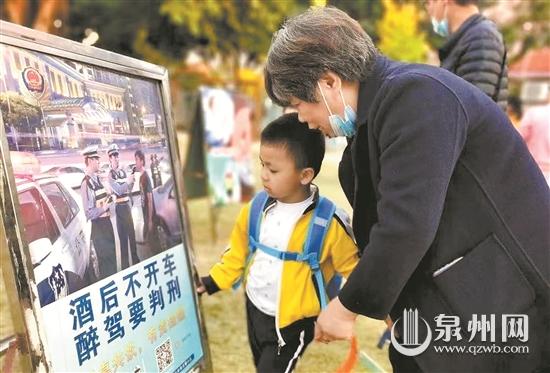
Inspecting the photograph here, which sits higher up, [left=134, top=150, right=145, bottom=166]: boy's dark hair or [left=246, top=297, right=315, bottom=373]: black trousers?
[left=134, top=150, right=145, bottom=166]: boy's dark hair

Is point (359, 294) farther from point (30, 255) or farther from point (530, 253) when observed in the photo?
point (30, 255)

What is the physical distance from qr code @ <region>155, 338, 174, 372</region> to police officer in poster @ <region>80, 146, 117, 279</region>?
0.38m

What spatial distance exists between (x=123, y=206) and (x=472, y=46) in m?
1.95

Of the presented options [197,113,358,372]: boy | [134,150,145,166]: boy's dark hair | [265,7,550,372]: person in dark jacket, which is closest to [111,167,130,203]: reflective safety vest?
[134,150,145,166]: boy's dark hair

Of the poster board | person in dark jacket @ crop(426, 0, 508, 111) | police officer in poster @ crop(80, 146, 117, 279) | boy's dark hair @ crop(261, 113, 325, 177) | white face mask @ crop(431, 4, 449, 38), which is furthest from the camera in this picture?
white face mask @ crop(431, 4, 449, 38)

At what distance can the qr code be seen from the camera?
2.02 m

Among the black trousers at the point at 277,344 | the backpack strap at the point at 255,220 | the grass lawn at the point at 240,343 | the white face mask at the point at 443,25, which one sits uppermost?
the white face mask at the point at 443,25

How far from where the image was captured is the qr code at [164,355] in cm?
202

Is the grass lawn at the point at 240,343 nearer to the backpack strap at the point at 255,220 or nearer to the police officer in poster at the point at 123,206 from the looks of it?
the backpack strap at the point at 255,220

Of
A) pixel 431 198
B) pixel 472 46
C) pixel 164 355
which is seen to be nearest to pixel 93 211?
pixel 164 355

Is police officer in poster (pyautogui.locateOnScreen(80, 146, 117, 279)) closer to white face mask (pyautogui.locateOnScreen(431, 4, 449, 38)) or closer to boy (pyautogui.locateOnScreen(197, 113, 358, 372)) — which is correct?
boy (pyautogui.locateOnScreen(197, 113, 358, 372))

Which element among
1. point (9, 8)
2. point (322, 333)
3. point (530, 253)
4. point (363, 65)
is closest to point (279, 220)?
point (322, 333)

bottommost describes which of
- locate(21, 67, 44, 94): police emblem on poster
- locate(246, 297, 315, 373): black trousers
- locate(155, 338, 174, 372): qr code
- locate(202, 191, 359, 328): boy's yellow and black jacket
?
locate(246, 297, 315, 373): black trousers

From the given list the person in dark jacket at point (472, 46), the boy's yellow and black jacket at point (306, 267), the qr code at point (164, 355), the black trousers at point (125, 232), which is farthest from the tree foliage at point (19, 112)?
the person in dark jacket at point (472, 46)
